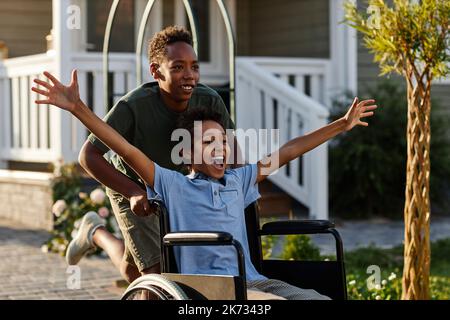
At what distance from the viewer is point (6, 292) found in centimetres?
609

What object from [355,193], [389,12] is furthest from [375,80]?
[389,12]

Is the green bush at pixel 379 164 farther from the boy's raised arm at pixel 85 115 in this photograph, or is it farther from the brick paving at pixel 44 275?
the boy's raised arm at pixel 85 115

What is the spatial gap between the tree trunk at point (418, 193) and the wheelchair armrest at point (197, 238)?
1.78 m

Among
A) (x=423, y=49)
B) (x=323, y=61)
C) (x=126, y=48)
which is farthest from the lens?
(x=126, y=48)

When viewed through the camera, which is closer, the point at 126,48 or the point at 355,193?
the point at 355,193

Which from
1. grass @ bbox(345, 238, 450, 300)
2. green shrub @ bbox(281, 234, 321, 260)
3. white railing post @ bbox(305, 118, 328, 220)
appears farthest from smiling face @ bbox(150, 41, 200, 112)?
white railing post @ bbox(305, 118, 328, 220)

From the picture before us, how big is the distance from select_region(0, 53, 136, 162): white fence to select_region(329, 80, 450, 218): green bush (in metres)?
2.67

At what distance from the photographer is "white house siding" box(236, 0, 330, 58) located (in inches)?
472

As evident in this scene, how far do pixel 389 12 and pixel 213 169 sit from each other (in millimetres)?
1739

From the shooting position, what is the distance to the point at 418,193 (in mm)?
4770

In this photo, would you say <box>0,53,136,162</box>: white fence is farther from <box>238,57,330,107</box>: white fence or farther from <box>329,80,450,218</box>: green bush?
<box>329,80,450,218</box>: green bush

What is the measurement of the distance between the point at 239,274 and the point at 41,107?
7.24m

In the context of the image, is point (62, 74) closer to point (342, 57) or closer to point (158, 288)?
point (342, 57)
